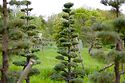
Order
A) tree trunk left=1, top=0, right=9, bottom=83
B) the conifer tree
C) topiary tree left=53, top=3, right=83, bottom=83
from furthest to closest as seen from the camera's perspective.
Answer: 1. topiary tree left=53, top=3, right=83, bottom=83
2. the conifer tree
3. tree trunk left=1, top=0, right=9, bottom=83

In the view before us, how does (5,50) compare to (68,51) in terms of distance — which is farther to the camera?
(68,51)

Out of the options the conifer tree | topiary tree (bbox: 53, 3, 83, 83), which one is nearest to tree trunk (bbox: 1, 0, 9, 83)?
the conifer tree

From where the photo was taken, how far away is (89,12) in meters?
36.0

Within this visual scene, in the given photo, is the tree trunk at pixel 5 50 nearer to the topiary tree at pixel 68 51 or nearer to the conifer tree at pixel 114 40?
the conifer tree at pixel 114 40

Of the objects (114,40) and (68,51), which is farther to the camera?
(68,51)

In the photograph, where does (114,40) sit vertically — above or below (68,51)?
above

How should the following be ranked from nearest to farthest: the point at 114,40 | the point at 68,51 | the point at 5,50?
1. the point at 5,50
2. the point at 114,40
3. the point at 68,51

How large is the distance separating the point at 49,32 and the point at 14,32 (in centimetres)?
3829

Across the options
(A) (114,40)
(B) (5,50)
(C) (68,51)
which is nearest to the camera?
(B) (5,50)

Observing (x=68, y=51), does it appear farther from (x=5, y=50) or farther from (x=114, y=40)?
(x=5, y=50)

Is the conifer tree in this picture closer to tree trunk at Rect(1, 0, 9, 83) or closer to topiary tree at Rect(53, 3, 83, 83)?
tree trunk at Rect(1, 0, 9, 83)

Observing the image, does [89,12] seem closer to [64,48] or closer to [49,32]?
[49,32]

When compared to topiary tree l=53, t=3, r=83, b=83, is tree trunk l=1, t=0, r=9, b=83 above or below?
above

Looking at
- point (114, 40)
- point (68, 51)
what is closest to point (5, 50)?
point (114, 40)
